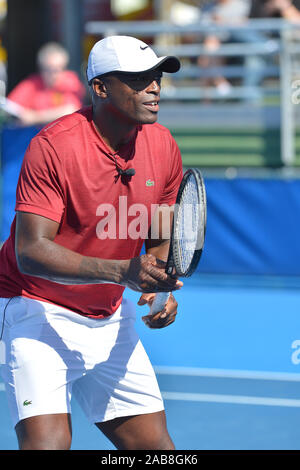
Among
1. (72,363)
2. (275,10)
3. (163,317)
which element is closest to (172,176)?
(163,317)

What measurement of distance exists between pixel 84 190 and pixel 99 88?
38 cm

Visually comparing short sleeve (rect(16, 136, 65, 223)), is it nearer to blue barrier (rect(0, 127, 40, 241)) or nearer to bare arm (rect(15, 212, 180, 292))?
bare arm (rect(15, 212, 180, 292))

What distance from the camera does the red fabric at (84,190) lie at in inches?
117

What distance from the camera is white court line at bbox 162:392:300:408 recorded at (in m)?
5.27

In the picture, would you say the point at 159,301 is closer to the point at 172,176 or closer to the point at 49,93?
the point at 172,176

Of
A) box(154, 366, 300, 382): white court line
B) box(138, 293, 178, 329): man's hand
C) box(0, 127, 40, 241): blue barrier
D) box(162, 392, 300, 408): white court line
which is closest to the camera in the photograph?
box(138, 293, 178, 329): man's hand

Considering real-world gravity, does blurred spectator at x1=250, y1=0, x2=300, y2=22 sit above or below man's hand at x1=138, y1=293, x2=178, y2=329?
above

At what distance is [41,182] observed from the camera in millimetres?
2965

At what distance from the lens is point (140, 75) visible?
3061 mm

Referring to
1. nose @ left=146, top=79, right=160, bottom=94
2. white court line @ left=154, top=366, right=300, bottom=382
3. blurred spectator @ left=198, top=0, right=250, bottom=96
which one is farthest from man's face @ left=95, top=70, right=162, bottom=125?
blurred spectator @ left=198, top=0, right=250, bottom=96

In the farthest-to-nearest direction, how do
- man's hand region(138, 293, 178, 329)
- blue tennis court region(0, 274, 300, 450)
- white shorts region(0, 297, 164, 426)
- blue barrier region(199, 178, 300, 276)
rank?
1. blue barrier region(199, 178, 300, 276)
2. blue tennis court region(0, 274, 300, 450)
3. man's hand region(138, 293, 178, 329)
4. white shorts region(0, 297, 164, 426)

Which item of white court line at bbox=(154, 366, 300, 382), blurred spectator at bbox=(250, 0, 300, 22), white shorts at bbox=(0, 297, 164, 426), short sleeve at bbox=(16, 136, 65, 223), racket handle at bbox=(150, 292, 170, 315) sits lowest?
white court line at bbox=(154, 366, 300, 382)

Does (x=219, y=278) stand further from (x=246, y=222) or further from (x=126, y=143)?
(x=126, y=143)

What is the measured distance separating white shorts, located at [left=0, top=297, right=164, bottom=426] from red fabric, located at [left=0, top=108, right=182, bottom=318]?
7 centimetres
